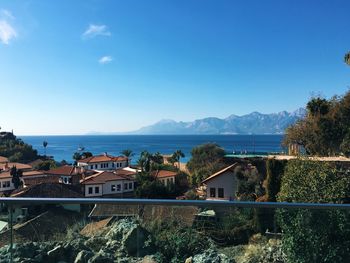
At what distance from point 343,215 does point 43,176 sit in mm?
44350

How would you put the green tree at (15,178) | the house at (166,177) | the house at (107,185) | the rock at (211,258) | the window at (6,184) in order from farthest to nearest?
the window at (6,184)
the green tree at (15,178)
the house at (166,177)
the house at (107,185)
the rock at (211,258)

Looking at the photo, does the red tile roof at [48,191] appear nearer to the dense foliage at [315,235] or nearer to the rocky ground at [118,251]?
the rocky ground at [118,251]

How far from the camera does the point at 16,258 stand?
2.57 meters

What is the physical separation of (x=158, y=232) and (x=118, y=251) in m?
0.31

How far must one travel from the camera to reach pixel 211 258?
2.54 metres

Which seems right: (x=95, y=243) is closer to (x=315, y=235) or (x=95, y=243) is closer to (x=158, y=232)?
(x=158, y=232)

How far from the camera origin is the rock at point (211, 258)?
8.29 ft

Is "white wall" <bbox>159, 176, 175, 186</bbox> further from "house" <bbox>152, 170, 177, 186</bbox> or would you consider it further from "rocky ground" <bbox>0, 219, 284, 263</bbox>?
"rocky ground" <bbox>0, 219, 284, 263</bbox>

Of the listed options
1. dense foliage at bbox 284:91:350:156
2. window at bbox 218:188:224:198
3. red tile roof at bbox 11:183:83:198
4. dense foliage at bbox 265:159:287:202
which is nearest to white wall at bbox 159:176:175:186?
window at bbox 218:188:224:198

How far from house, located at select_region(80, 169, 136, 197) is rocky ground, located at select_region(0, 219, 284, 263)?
110 feet

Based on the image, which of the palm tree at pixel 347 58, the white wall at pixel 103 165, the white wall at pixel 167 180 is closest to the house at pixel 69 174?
the white wall at pixel 103 165

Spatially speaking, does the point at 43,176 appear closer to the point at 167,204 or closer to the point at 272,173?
the point at 272,173

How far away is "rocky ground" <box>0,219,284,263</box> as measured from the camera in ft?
8.40

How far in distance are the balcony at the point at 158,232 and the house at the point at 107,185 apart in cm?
3344
